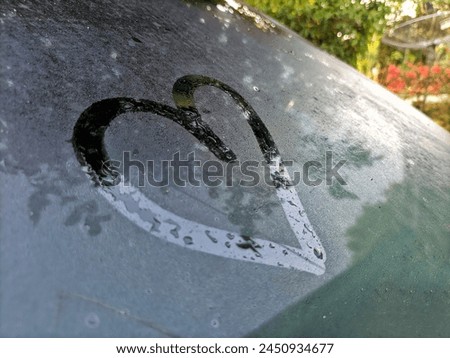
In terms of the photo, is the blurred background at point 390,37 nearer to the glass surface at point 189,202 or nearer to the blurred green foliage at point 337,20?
the blurred green foliage at point 337,20

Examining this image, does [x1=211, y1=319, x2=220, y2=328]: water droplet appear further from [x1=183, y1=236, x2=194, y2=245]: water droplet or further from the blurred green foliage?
the blurred green foliage

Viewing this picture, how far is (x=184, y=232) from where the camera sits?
1142mm

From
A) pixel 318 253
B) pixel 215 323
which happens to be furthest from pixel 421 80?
pixel 215 323

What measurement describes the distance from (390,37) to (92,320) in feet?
21.2

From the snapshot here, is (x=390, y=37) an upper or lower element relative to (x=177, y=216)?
upper

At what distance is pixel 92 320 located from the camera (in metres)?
0.98

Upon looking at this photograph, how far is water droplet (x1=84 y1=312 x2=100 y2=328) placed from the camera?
97 centimetres

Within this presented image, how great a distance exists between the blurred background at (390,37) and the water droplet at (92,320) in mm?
3697

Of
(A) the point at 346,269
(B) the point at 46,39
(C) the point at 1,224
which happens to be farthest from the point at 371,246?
(B) the point at 46,39

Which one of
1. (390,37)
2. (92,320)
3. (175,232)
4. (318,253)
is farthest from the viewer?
(390,37)

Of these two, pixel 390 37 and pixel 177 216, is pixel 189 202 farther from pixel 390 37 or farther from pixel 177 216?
pixel 390 37

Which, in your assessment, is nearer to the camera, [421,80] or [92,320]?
[92,320]

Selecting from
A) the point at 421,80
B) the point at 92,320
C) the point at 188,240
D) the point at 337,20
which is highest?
the point at 337,20

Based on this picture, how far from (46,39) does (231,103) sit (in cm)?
51
